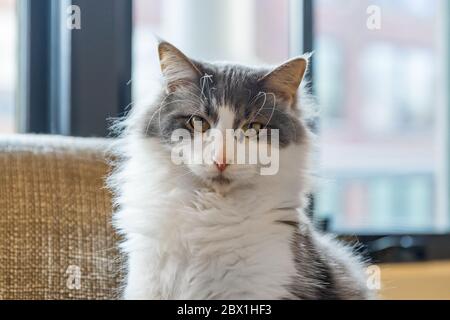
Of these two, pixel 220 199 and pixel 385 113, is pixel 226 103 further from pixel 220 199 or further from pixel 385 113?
pixel 385 113

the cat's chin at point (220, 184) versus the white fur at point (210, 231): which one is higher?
the cat's chin at point (220, 184)

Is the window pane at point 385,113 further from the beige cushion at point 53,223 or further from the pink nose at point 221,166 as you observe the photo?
the pink nose at point 221,166

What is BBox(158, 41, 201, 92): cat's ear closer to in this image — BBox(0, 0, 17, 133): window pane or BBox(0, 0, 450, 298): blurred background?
BBox(0, 0, 450, 298): blurred background

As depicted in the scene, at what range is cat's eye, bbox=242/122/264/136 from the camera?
0.61m

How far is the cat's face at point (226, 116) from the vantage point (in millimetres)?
598

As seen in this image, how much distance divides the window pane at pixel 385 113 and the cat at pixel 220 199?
48cm

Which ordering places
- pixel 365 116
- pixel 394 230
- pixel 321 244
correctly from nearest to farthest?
pixel 321 244
pixel 394 230
pixel 365 116

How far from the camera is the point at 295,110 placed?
0.66 meters

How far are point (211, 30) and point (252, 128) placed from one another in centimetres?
22

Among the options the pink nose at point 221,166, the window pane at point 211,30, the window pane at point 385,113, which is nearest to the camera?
the pink nose at point 221,166

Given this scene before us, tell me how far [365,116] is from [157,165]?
93 centimetres

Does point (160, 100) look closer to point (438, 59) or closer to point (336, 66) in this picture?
point (336, 66)

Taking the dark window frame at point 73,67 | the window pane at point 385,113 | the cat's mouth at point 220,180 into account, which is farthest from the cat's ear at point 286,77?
the window pane at point 385,113
